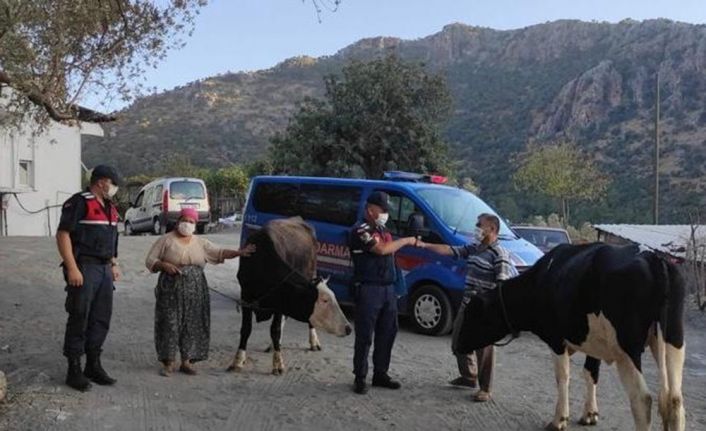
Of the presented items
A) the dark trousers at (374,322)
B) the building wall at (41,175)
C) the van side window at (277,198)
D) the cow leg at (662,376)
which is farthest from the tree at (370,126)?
the cow leg at (662,376)

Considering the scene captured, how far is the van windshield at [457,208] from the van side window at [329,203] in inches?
43.0

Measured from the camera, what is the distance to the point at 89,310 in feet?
21.0

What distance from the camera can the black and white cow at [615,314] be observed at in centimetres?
488

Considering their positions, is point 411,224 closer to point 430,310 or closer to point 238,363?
point 430,310

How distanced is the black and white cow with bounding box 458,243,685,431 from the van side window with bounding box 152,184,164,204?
19.3 m

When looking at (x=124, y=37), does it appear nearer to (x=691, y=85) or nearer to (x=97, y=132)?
(x=97, y=132)

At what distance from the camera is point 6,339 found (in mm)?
8641

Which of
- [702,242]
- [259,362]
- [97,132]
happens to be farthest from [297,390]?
[97,132]

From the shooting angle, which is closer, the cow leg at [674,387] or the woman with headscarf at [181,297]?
the cow leg at [674,387]

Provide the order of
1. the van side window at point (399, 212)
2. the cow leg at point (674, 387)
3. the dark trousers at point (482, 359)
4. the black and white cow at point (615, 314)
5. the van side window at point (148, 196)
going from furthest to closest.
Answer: the van side window at point (148, 196), the van side window at point (399, 212), the dark trousers at point (482, 359), the black and white cow at point (615, 314), the cow leg at point (674, 387)

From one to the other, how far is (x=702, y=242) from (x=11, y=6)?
481 inches

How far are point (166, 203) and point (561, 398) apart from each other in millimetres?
18954

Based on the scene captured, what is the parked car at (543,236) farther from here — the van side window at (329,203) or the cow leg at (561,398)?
the cow leg at (561,398)

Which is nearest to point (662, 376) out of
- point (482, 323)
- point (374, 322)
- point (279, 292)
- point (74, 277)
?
point (482, 323)
